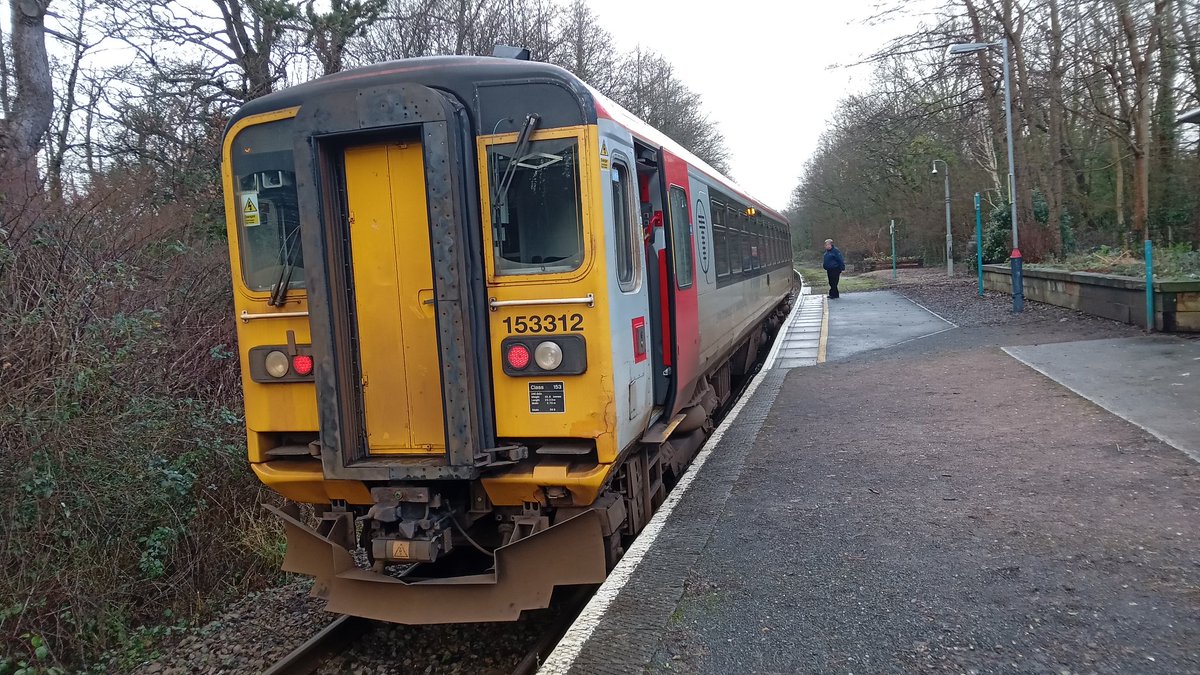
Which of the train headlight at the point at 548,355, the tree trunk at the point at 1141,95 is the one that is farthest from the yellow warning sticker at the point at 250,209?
the tree trunk at the point at 1141,95

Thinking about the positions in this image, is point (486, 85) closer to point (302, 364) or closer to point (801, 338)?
point (302, 364)

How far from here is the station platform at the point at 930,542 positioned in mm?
3555

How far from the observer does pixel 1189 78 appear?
789 inches

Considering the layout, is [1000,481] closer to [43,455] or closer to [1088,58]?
[43,455]

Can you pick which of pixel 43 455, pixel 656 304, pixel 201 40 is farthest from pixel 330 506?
pixel 201 40

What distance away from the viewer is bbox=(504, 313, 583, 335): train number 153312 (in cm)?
411

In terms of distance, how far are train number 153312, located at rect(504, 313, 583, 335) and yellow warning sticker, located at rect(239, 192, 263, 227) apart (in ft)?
5.17

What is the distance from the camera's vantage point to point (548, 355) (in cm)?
414

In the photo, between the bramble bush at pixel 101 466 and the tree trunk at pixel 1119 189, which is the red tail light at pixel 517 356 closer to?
the bramble bush at pixel 101 466

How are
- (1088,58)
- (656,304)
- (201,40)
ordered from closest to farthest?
(656,304)
(201,40)
(1088,58)

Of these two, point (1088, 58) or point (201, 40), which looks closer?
point (201, 40)

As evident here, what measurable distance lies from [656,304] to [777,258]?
11.7 metres

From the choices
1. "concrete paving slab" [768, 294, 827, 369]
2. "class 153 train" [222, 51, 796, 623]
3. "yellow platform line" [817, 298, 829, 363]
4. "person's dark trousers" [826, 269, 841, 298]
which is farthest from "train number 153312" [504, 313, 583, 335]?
"person's dark trousers" [826, 269, 841, 298]

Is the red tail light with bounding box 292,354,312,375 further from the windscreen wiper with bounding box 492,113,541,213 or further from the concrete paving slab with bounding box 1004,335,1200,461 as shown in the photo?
the concrete paving slab with bounding box 1004,335,1200,461
